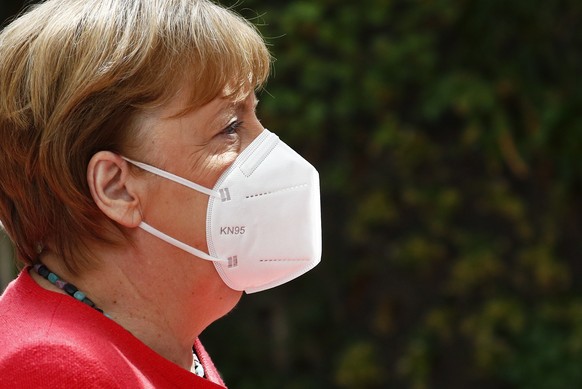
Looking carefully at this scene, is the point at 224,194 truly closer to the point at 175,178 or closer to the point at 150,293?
the point at 175,178

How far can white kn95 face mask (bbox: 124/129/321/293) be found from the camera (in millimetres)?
1695

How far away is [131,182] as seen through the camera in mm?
1638

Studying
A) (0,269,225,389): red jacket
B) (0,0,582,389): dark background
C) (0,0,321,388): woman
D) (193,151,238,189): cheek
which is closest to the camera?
(0,269,225,389): red jacket

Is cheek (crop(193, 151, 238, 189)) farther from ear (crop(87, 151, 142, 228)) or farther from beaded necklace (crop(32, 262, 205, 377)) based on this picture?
beaded necklace (crop(32, 262, 205, 377))

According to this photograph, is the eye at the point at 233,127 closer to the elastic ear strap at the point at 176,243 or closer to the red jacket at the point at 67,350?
the elastic ear strap at the point at 176,243

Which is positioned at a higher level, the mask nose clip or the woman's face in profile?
the woman's face in profile

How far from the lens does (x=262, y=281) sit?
5.90 ft

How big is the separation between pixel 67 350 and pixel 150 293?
0.23 meters

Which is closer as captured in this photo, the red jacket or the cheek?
the red jacket

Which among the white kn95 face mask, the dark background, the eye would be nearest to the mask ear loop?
the white kn95 face mask

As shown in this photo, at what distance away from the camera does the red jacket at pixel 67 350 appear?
1460 millimetres

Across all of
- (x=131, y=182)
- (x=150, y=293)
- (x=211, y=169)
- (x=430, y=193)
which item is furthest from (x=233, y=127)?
(x=430, y=193)

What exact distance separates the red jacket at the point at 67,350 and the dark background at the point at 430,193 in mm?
3022

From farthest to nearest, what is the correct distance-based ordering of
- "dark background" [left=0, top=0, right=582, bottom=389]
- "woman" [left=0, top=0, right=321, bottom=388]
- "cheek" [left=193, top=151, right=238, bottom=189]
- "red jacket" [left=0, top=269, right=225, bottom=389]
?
"dark background" [left=0, top=0, right=582, bottom=389]
"cheek" [left=193, top=151, right=238, bottom=189]
"woman" [left=0, top=0, right=321, bottom=388]
"red jacket" [left=0, top=269, right=225, bottom=389]
